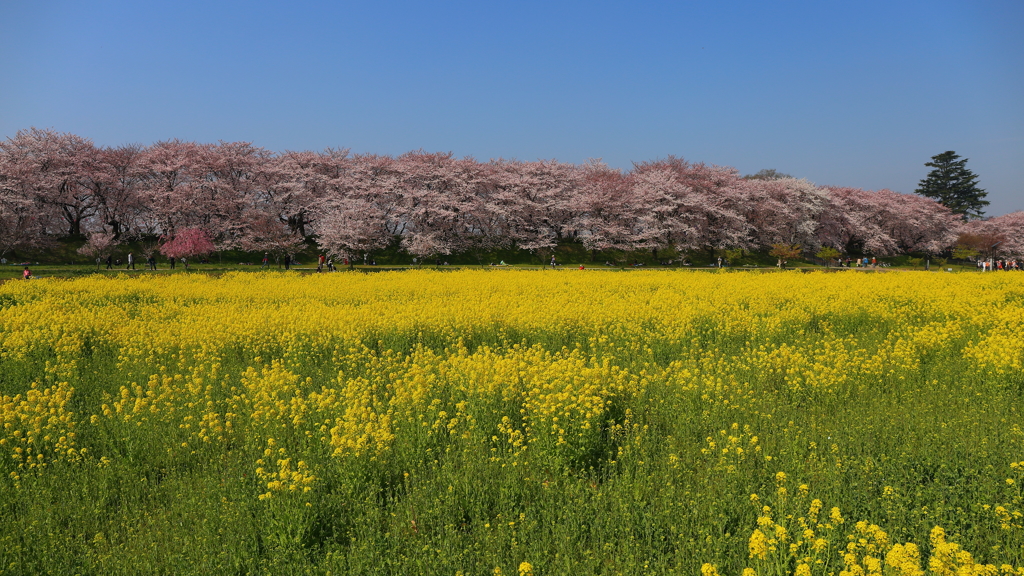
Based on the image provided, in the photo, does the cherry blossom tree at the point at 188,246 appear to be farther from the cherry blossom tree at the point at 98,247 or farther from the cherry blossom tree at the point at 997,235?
the cherry blossom tree at the point at 997,235

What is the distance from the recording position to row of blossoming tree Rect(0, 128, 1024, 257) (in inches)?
2106

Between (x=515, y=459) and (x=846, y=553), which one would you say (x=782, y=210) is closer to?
(x=515, y=459)

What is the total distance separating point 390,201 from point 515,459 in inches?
2315

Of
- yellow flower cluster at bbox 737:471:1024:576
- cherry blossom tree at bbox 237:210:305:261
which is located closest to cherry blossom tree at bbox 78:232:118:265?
cherry blossom tree at bbox 237:210:305:261

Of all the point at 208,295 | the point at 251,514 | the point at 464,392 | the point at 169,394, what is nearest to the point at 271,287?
the point at 208,295

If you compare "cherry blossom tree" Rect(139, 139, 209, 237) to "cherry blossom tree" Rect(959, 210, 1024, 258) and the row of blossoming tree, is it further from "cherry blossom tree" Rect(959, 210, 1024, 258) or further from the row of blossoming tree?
"cherry blossom tree" Rect(959, 210, 1024, 258)

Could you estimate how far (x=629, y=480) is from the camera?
5441mm

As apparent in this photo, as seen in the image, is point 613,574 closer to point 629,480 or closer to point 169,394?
point 629,480

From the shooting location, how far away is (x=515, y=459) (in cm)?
588

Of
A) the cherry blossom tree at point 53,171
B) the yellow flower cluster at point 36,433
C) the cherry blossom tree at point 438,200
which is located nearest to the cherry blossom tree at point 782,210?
the cherry blossom tree at point 438,200

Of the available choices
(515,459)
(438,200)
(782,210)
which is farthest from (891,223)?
(515,459)

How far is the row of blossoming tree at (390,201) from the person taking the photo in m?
53.5

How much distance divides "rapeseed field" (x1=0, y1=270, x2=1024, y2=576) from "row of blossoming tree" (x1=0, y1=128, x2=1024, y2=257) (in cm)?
4002

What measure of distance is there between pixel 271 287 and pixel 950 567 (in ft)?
79.5
